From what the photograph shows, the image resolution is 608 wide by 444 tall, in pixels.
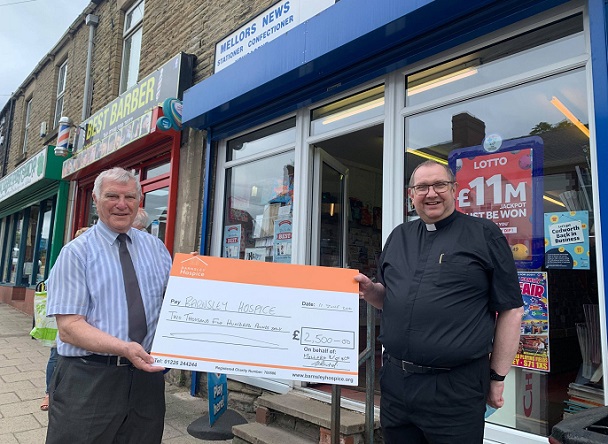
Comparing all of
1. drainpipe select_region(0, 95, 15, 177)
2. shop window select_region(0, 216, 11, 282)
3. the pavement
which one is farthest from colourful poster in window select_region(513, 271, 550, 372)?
drainpipe select_region(0, 95, 15, 177)

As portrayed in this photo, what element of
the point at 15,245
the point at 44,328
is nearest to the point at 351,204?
the point at 44,328

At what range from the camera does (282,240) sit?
443 cm

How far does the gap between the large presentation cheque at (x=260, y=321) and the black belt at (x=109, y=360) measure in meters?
0.19

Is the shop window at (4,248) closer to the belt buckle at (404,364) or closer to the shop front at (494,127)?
the shop front at (494,127)

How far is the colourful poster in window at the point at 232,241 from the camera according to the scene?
16.1 feet

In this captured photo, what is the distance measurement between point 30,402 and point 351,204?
13.8 feet

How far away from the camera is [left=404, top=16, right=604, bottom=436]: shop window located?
250 cm

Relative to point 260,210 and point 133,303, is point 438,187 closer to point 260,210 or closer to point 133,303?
point 133,303

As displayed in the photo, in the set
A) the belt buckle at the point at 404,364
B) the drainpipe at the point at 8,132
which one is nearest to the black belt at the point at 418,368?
the belt buckle at the point at 404,364

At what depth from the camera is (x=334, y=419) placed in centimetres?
228

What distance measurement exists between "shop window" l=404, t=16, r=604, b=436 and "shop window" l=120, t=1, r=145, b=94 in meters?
6.67

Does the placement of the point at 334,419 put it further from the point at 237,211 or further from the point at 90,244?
the point at 237,211

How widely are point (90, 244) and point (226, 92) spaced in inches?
108

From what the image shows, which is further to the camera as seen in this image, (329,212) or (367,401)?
(329,212)
